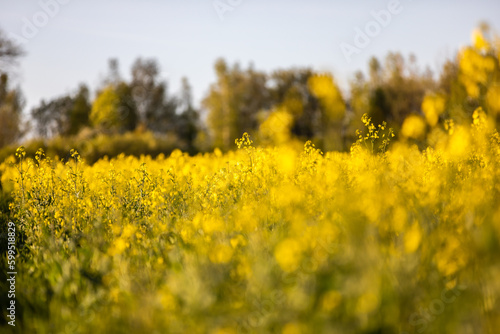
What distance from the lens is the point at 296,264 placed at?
2.62 m

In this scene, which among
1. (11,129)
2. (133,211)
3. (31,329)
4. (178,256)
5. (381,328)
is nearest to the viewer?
(381,328)

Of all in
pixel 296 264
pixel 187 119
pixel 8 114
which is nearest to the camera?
pixel 296 264

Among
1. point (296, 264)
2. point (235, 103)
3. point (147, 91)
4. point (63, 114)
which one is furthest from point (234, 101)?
point (296, 264)

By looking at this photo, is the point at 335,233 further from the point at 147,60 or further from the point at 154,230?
the point at 147,60

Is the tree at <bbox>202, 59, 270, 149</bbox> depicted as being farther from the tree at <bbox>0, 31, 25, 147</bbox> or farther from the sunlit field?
the sunlit field

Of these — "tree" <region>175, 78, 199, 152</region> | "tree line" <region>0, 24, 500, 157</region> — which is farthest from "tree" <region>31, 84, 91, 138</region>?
"tree" <region>175, 78, 199, 152</region>

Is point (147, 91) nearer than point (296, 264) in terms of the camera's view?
No

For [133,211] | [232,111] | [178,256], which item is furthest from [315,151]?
[232,111]

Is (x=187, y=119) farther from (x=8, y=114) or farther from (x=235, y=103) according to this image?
(x=8, y=114)

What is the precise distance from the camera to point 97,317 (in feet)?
9.09

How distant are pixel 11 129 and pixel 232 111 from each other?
23326 millimetres

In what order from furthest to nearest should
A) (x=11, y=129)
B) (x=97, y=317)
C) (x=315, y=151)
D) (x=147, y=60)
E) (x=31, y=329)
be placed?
1. (x=147, y=60)
2. (x=11, y=129)
3. (x=315, y=151)
4. (x=31, y=329)
5. (x=97, y=317)

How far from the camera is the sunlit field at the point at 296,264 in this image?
93.0 inches

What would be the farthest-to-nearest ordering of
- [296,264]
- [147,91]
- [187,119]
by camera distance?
[187,119] → [147,91] → [296,264]
